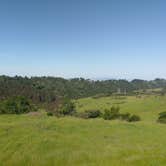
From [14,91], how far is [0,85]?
12.6 meters

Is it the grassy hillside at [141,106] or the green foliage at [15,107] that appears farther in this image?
the grassy hillside at [141,106]

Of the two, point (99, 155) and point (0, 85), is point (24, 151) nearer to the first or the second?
point (99, 155)

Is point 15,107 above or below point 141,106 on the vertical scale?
above

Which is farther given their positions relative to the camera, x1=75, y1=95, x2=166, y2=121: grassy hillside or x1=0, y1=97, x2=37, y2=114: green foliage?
x1=75, y1=95, x2=166, y2=121: grassy hillside

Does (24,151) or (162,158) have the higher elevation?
(162,158)

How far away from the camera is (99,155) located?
15.0 metres

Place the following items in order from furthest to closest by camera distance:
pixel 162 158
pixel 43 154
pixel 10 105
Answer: pixel 10 105 < pixel 43 154 < pixel 162 158

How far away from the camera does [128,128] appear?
3297 cm

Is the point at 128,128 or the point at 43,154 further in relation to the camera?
the point at 128,128

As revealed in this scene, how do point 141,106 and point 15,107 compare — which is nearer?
point 15,107

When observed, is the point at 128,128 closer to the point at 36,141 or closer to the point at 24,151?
the point at 36,141

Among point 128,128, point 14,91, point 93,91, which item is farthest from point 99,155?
point 93,91

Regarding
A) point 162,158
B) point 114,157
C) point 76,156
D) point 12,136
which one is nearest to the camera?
point 162,158

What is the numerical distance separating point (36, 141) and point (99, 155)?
7.75 metres
